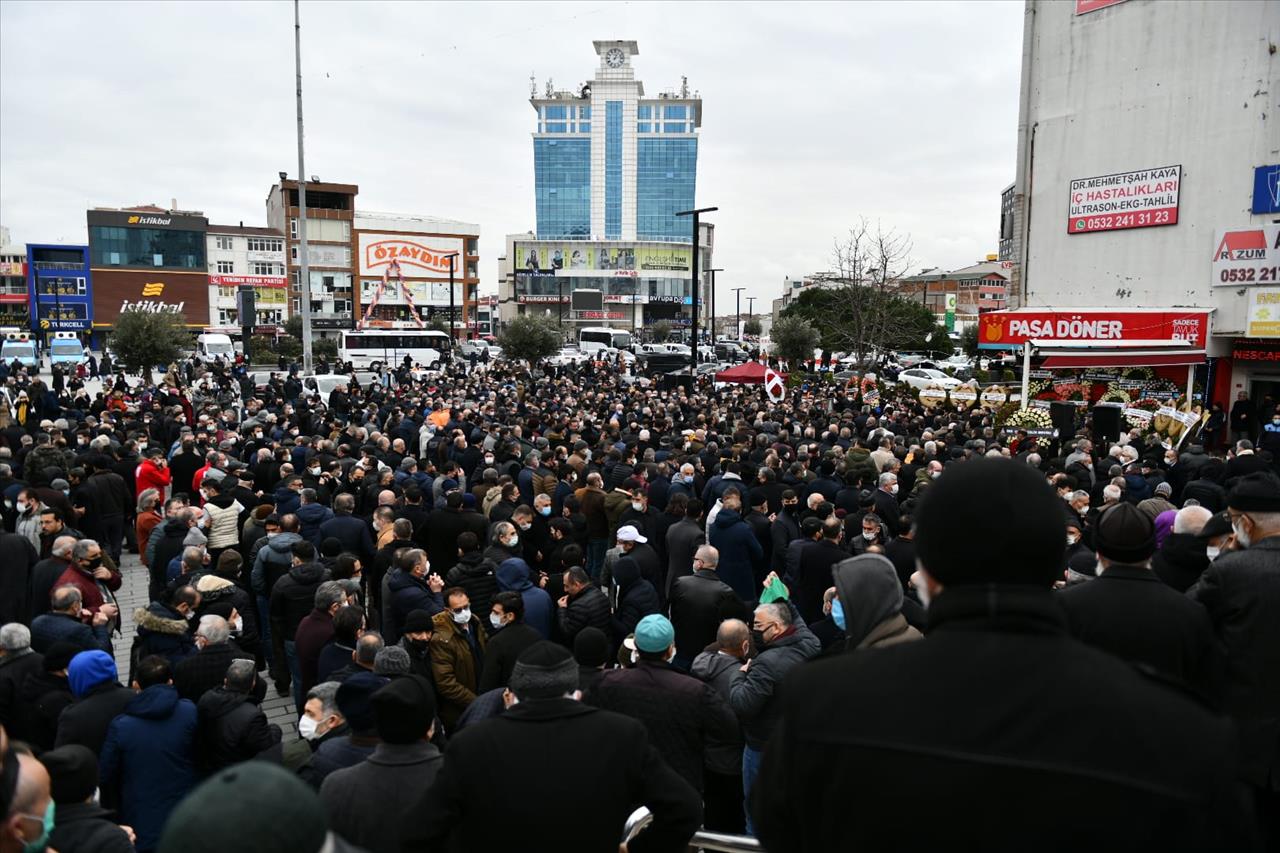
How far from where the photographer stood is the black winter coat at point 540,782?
100 inches

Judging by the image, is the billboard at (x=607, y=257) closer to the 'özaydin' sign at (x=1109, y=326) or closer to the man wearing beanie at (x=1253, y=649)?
the 'özaydin' sign at (x=1109, y=326)

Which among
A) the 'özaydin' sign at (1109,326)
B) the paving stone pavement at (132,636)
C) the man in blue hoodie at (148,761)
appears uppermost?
the 'özaydin' sign at (1109,326)

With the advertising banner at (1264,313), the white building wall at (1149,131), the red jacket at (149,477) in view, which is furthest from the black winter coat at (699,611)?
the white building wall at (1149,131)

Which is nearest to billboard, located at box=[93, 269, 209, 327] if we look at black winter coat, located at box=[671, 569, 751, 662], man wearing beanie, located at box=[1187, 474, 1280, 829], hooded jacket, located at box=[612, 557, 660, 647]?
hooded jacket, located at box=[612, 557, 660, 647]

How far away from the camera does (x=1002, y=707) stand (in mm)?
1390

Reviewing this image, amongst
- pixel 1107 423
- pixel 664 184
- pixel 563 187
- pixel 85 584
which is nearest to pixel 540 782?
pixel 85 584

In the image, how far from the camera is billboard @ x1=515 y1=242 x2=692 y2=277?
4616 inches

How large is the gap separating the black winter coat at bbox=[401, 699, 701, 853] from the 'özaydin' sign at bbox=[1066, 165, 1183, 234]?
29115 mm

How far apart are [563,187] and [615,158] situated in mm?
8766

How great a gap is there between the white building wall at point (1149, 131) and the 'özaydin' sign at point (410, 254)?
64.6 metres

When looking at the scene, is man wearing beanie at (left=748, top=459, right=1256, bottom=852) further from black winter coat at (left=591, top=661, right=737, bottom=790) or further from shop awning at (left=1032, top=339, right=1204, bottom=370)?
shop awning at (left=1032, top=339, right=1204, bottom=370)

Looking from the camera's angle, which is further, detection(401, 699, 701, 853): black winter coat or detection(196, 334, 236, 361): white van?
detection(196, 334, 236, 361): white van

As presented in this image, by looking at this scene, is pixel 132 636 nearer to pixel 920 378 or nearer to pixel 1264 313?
pixel 1264 313

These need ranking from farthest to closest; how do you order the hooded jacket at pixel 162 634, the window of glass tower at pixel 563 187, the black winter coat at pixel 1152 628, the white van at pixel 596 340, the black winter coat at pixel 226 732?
the window of glass tower at pixel 563 187, the white van at pixel 596 340, the hooded jacket at pixel 162 634, the black winter coat at pixel 226 732, the black winter coat at pixel 1152 628
